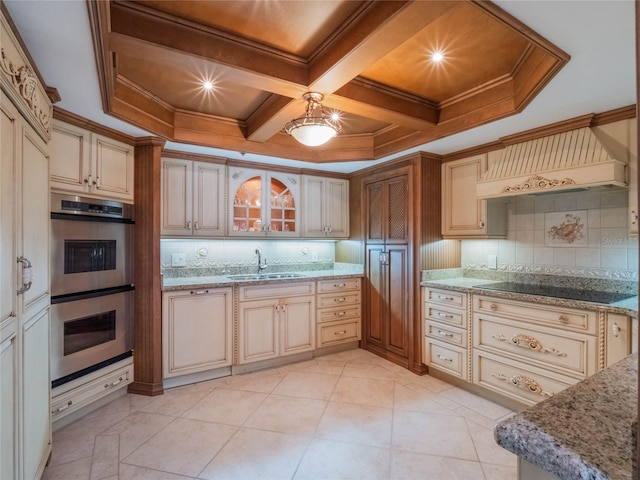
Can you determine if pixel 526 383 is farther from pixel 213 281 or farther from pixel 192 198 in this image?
pixel 192 198

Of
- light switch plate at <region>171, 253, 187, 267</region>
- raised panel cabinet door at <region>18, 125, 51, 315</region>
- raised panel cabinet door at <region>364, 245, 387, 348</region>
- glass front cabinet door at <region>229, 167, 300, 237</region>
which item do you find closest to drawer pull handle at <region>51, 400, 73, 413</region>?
raised panel cabinet door at <region>18, 125, 51, 315</region>

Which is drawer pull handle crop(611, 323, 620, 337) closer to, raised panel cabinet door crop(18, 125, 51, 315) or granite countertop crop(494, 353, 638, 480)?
granite countertop crop(494, 353, 638, 480)

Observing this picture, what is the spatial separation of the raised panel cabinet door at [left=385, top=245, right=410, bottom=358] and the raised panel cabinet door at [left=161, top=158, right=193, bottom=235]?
2152mm

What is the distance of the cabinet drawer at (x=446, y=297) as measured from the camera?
9.39ft

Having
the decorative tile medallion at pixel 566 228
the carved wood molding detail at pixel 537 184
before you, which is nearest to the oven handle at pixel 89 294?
the carved wood molding detail at pixel 537 184

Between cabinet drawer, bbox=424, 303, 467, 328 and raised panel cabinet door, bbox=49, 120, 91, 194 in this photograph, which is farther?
cabinet drawer, bbox=424, 303, 467, 328

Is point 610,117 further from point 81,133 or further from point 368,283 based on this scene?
point 81,133

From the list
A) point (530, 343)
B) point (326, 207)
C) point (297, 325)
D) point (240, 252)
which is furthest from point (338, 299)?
point (530, 343)

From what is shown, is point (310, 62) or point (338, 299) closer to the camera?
point (310, 62)

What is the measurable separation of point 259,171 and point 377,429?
274 centimetres

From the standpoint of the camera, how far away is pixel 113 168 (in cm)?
259

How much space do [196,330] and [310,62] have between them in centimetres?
242

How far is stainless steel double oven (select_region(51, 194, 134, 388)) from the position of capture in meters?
2.19

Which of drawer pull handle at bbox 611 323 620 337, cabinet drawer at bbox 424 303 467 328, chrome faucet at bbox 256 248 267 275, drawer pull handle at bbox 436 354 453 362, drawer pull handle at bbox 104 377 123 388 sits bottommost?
drawer pull handle at bbox 104 377 123 388
